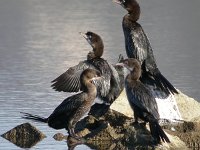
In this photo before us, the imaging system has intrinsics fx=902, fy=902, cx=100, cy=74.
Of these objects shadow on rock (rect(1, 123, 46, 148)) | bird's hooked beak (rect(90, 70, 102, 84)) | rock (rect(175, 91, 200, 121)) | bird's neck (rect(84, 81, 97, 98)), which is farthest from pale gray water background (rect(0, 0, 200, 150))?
rock (rect(175, 91, 200, 121))

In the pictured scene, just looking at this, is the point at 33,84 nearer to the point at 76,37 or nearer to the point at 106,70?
the point at 106,70

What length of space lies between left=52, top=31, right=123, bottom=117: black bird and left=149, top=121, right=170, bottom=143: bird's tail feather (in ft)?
4.81

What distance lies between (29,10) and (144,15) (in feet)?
13.8

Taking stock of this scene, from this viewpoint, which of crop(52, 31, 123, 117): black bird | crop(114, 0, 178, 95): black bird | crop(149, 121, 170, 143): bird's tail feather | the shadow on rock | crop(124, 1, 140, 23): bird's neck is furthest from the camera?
crop(124, 1, 140, 23): bird's neck

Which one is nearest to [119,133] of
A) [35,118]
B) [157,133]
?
[157,133]

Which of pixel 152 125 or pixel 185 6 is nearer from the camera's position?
pixel 152 125

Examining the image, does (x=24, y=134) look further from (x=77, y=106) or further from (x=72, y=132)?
(x=77, y=106)

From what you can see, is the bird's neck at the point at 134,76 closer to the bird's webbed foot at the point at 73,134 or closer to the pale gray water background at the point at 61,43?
the bird's webbed foot at the point at 73,134

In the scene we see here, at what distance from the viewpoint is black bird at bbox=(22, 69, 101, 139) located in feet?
45.3

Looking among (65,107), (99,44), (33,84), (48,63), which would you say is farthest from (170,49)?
(65,107)

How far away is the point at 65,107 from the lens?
45.4 feet

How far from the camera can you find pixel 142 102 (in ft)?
44.2

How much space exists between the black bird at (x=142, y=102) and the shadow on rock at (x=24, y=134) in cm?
156

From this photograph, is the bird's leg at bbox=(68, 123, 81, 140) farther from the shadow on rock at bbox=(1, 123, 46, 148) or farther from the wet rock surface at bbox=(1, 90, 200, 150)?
the shadow on rock at bbox=(1, 123, 46, 148)
